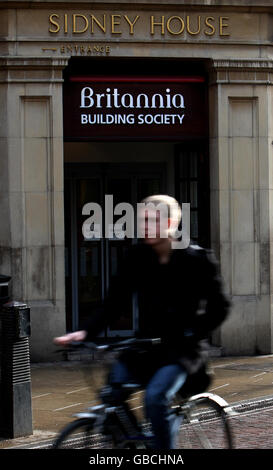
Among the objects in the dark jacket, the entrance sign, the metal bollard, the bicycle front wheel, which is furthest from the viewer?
the entrance sign

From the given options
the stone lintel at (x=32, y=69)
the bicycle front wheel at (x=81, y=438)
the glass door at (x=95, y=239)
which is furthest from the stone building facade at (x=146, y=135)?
the bicycle front wheel at (x=81, y=438)

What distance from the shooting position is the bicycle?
18.4 ft

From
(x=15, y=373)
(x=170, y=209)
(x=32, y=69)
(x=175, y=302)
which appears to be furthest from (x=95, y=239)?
(x=175, y=302)

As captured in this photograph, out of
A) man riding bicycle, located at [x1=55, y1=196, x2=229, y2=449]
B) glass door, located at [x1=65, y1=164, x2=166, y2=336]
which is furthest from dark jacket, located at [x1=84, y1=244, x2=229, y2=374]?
glass door, located at [x1=65, y1=164, x2=166, y2=336]

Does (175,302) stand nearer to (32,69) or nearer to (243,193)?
(32,69)

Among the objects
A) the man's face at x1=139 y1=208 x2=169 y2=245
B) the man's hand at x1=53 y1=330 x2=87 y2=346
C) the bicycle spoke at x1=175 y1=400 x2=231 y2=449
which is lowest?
the bicycle spoke at x1=175 y1=400 x2=231 y2=449

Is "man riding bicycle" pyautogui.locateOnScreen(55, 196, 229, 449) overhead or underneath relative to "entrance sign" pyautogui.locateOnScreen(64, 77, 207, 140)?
underneath

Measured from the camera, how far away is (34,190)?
12938mm

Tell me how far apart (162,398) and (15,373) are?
117 inches

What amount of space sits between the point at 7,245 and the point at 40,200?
0.76 meters

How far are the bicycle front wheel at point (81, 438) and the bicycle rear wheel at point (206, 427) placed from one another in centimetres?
56

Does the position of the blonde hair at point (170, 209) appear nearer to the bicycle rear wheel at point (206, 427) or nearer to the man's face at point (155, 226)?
the man's face at point (155, 226)

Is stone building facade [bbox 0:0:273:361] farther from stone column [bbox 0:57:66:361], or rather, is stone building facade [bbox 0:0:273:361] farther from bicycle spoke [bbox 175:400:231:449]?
bicycle spoke [bbox 175:400:231:449]

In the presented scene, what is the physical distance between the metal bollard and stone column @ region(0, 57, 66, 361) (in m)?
4.40
